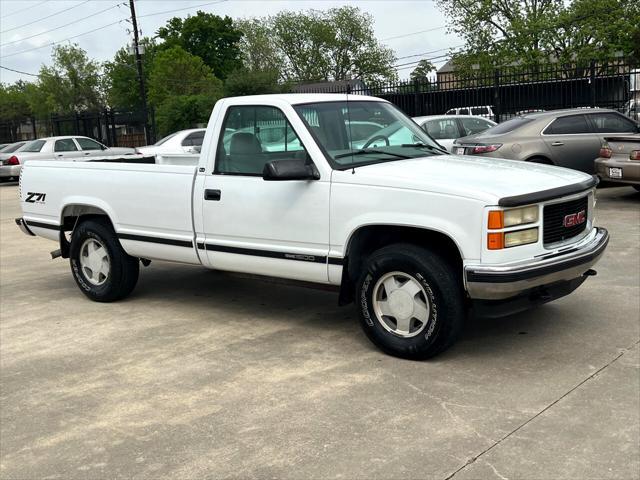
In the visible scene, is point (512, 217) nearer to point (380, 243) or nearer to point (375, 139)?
point (380, 243)

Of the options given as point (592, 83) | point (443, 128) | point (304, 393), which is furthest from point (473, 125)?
point (304, 393)

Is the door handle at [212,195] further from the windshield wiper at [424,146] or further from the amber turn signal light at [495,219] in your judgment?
the amber turn signal light at [495,219]

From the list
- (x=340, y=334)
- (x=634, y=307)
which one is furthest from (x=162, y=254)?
(x=634, y=307)

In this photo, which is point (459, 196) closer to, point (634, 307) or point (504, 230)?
point (504, 230)

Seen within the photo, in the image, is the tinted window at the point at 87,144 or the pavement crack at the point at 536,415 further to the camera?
the tinted window at the point at 87,144

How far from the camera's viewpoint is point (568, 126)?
41.7ft

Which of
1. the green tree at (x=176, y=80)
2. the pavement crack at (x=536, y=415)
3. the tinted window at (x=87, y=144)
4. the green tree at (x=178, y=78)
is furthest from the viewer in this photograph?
the green tree at (x=176, y=80)

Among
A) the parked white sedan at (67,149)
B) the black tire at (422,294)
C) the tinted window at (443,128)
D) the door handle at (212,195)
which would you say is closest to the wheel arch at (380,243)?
the black tire at (422,294)

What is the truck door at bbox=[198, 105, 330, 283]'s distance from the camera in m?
5.45

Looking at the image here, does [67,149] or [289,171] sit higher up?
[289,171]

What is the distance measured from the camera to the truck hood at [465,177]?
475 centimetres

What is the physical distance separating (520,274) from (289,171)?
1.77 meters

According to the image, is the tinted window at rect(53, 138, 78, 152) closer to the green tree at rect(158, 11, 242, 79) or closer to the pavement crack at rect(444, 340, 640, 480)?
the pavement crack at rect(444, 340, 640, 480)

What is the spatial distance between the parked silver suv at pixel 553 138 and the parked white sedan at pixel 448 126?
6.74 feet
